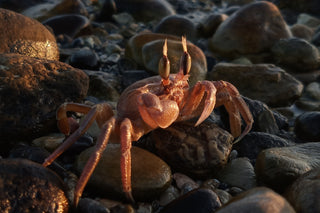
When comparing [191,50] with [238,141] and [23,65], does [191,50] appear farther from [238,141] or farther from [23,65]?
[23,65]

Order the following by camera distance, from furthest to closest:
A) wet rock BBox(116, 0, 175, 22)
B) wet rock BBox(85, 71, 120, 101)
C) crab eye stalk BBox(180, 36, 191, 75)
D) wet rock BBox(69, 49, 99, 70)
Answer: wet rock BBox(116, 0, 175, 22)
wet rock BBox(69, 49, 99, 70)
wet rock BBox(85, 71, 120, 101)
crab eye stalk BBox(180, 36, 191, 75)

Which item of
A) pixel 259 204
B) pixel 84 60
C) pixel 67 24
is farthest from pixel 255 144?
pixel 67 24

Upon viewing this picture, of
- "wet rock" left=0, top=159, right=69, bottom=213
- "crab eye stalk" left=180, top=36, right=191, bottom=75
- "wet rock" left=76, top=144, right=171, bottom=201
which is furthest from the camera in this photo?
"crab eye stalk" left=180, top=36, right=191, bottom=75

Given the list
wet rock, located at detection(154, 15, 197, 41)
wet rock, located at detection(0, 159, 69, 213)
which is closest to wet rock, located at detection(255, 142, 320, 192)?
wet rock, located at detection(0, 159, 69, 213)

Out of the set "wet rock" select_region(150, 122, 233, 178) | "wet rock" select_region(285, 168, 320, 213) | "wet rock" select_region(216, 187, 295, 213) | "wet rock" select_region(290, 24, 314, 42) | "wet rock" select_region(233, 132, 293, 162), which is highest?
"wet rock" select_region(216, 187, 295, 213)

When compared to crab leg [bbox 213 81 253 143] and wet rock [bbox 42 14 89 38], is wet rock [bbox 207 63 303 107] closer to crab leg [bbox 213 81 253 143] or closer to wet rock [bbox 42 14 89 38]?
crab leg [bbox 213 81 253 143]

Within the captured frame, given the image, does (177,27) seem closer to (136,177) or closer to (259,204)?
(136,177)

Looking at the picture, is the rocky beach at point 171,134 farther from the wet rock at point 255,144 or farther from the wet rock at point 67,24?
the wet rock at point 67,24
